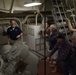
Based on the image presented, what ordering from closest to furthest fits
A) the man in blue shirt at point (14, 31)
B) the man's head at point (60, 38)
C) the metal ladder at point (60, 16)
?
the man's head at point (60, 38)
the metal ladder at point (60, 16)
the man in blue shirt at point (14, 31)

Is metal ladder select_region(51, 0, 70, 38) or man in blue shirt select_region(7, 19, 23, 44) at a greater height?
metal ladder select_region(51, 0, 70, 38)

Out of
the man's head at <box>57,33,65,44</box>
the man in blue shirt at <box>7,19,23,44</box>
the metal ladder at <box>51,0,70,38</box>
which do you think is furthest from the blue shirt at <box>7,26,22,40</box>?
the man's head at <box>57,33,65,44</box>

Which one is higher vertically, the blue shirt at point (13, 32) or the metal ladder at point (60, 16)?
the metal ladder at point (60, 16)

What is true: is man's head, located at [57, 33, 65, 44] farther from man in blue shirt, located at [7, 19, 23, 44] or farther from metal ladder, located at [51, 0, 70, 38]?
man in blue shirt, located at [7, 19, 23, 44]

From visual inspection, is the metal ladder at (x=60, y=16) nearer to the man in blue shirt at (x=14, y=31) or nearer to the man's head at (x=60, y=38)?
the man in blue shirt at (x=14, y=31)

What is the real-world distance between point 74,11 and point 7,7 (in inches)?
88.1

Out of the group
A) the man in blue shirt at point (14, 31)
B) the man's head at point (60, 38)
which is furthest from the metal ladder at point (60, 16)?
the man's head at point (60, 38)

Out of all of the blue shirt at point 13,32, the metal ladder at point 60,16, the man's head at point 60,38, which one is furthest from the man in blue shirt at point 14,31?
the man's head at point 60,38

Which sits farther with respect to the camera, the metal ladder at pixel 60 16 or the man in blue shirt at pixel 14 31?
the man in blue shirt at pixel 14 31

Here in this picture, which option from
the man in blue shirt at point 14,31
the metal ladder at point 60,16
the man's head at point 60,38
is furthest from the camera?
the man in blue shirt at point 14,31

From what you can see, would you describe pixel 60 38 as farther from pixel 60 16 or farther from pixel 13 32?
pixel 13 32

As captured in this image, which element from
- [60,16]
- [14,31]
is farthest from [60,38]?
[14,31]

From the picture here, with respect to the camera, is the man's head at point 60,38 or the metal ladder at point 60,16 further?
the metal ladder at point 60,16

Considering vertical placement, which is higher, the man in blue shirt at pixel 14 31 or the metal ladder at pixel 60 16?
the metal ladder at pixel 60 16
